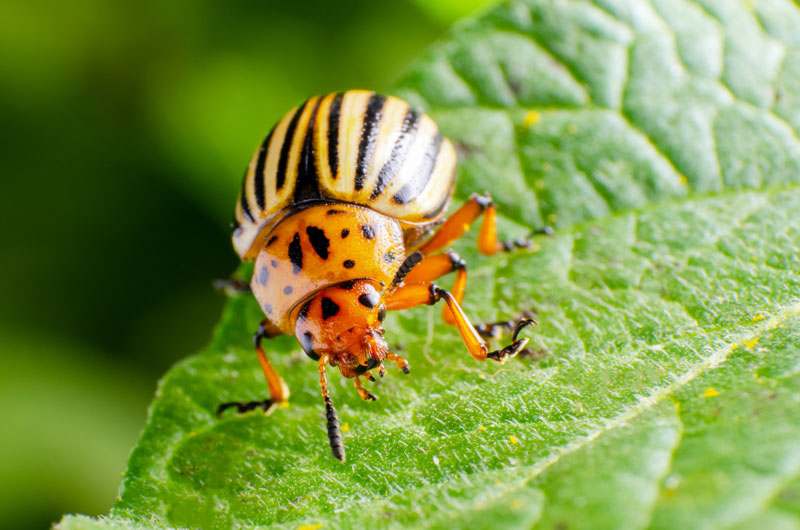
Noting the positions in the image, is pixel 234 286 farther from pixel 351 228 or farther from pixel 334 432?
pixel 334 432

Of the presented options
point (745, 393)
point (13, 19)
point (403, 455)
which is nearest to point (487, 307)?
point (403, 455)

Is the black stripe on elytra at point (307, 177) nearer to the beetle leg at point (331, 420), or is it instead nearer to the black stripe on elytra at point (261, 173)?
the black stripe on elytra at point (261, 173)

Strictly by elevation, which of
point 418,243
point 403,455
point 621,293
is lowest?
point 403,455

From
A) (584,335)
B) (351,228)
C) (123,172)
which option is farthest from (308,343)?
(123,172)

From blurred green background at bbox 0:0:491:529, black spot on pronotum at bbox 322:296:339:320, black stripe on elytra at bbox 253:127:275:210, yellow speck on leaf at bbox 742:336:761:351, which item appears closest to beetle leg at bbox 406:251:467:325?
black spot on pronotum at bbox 322:296:339:320

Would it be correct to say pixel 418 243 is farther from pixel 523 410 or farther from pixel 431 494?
pixel 431 494

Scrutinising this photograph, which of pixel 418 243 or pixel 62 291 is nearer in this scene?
pixel 418 243

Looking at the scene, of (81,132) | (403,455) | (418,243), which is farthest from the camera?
(81,132)
